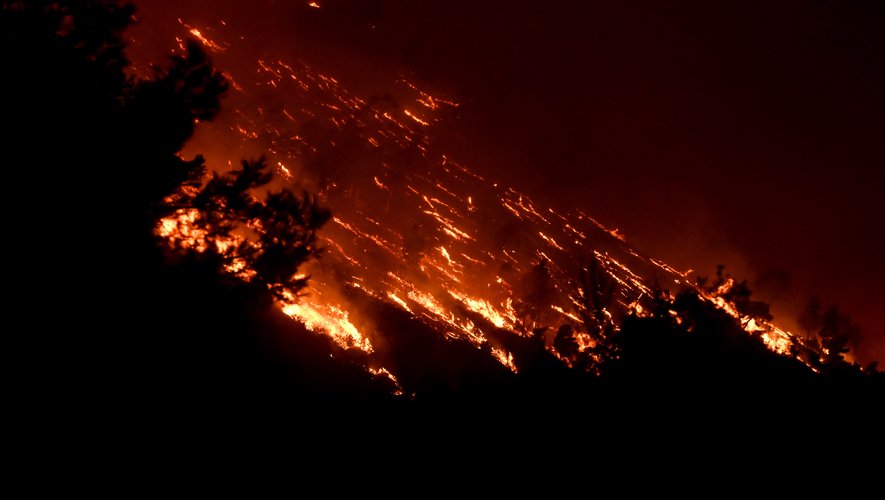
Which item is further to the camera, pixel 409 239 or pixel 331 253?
pixel 409 239

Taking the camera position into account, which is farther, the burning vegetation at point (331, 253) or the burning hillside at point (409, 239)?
the burning hillside at point (409, 239)

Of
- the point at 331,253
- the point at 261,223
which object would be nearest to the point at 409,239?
the point at 331,253

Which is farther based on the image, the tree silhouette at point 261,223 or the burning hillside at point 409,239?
the burning hillside at point 409,239

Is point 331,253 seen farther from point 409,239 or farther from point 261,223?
point 261,223

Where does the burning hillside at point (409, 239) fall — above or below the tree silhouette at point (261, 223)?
above

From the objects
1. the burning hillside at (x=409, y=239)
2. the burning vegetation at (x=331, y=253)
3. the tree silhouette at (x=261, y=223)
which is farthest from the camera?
the burning hillside at (x=409, y=239)

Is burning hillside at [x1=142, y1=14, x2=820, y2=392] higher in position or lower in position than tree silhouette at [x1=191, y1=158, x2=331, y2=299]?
higher

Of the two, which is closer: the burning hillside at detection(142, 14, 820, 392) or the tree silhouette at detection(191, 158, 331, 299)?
the tree silhouette at detection(191, 158, 331, 299)

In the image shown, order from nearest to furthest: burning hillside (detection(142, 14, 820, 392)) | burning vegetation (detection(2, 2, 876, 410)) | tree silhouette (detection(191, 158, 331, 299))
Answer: burning vegetation (detection(2, 2, 876, 410)) < tree silhouette (detection(191, 158, 331, 299)) < burning hillside (detection(142, 14, 820, 392))

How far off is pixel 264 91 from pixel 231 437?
2621 cm

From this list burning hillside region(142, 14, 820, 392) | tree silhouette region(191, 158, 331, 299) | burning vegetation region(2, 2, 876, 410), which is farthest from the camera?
burning hillside region(142, 14, 820, 392)

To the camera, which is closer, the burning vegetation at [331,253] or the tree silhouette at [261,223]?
the burning vegetation at [331,253]

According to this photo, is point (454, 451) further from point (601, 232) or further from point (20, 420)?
point (601, 232)

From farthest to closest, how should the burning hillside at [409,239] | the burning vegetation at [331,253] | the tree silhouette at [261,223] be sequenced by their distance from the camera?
the burning hillside at [409,239] < the tree silhouette at [261,223] < the burning vegetation at [331,253]
